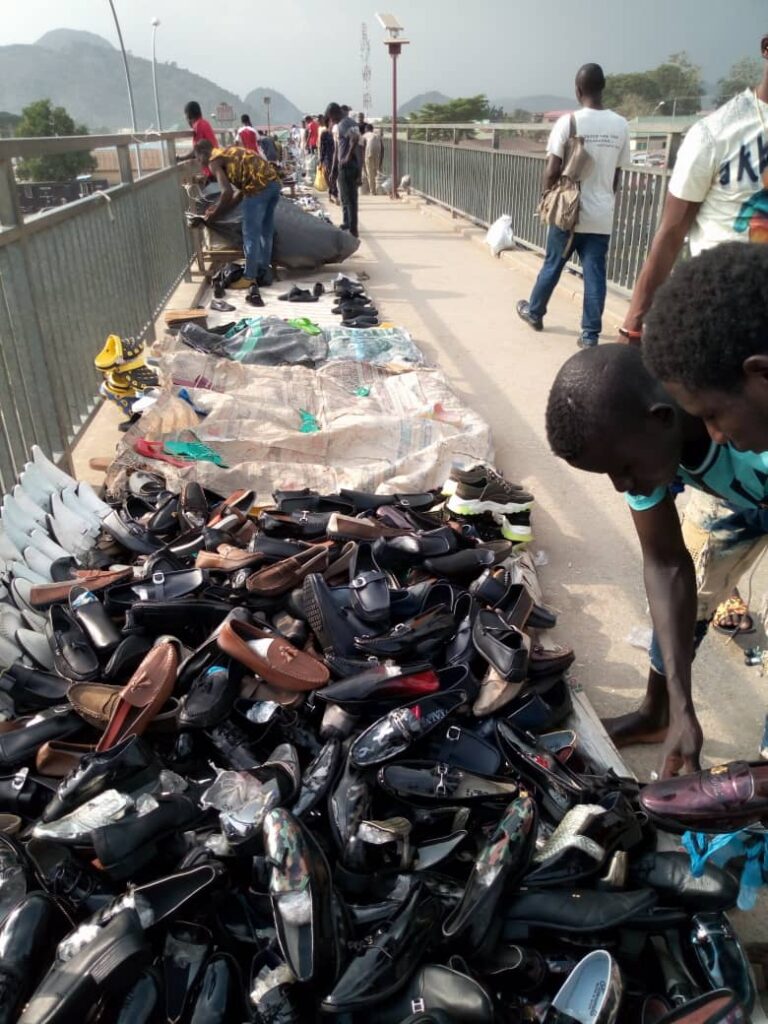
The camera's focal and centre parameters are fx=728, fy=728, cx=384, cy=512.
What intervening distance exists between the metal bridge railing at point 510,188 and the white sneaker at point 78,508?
18.2 feet

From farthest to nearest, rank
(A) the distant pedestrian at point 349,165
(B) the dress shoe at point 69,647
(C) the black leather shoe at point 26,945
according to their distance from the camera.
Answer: (A) the distant pedestrian at point 349,165
(B) the dress shoe at point 69,647
(C) the black leather shoe at point 26,945

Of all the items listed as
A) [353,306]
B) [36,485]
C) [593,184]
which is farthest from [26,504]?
[593,184]

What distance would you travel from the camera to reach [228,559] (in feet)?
9.34

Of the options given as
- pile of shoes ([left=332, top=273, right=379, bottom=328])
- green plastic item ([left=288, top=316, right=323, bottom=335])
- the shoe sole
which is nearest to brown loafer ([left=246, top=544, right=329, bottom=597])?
the shoe sole

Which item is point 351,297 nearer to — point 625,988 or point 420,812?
point 420,812

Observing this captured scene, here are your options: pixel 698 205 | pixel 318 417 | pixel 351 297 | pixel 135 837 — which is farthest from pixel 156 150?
pixel 135 837

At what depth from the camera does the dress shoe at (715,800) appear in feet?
4.93

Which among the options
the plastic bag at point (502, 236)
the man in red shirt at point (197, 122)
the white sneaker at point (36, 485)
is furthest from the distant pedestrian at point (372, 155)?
the white sneaker at point (36, 485)

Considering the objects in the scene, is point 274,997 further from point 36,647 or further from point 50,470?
point 50,470

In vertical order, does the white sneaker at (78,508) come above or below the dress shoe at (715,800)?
below

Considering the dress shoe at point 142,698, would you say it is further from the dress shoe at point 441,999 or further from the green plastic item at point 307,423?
the green plastic item at point 307,423

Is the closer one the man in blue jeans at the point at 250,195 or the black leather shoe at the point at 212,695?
the black leather shoe at the point at 212,695

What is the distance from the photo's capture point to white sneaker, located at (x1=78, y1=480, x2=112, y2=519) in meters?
3.34

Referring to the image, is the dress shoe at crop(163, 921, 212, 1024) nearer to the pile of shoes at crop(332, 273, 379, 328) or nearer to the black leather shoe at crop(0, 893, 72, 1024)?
the black leather shoe at crop(0, 893, 72, 1024)
